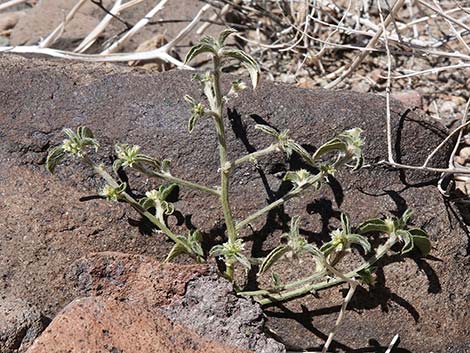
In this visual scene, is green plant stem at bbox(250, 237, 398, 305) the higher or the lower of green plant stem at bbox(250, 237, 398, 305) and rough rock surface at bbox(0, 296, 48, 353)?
the lower

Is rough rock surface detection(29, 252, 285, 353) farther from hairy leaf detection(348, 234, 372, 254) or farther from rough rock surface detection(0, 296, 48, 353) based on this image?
hairy leaf detection(348, 234, 372, 254)

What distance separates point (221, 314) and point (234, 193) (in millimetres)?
526

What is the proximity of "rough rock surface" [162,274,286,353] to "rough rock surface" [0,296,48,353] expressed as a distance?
36cm

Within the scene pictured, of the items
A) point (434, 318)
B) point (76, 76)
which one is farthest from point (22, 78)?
point (434, 318)

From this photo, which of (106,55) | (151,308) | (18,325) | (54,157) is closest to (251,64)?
(54,157)

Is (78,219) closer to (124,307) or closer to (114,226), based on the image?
(114,226)

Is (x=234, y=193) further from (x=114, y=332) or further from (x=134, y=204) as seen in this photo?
(x=114, y=332)

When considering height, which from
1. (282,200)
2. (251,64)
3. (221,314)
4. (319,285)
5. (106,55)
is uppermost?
(251,64)

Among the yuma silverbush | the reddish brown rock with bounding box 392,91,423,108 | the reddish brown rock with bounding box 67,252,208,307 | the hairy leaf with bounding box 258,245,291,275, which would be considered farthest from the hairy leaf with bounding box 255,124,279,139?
the reddish brown rock with bounding box 392,91,423,108

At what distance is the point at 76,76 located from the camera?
317 cm

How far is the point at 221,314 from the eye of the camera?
2.57 m

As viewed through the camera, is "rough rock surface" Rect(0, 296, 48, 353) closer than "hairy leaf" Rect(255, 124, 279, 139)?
Yes

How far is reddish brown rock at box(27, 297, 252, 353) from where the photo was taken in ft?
7.73

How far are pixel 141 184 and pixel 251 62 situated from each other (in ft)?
1.84
